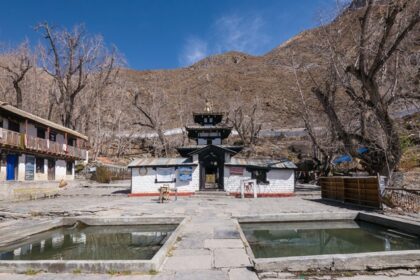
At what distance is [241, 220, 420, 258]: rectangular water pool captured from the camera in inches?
357

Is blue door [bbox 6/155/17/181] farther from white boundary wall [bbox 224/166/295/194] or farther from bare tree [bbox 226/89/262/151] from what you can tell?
bare tree [bbox 226/89/262/151]

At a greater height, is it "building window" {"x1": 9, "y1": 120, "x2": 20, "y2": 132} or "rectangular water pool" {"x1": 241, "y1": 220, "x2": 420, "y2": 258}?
"building window" {"x1": 9, "y1": 120, "x2": 20, "y2": 132}

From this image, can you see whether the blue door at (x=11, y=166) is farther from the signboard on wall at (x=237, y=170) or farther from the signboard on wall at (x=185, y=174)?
the signboard on wall at (x=237, y=170)

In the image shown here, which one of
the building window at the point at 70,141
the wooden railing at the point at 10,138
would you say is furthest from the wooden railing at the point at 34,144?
the building window at the point at 70,141

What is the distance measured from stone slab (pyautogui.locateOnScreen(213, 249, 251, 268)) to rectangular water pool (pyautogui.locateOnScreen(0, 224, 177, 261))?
221 centimetres

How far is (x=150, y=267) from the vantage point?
6109 millimetres

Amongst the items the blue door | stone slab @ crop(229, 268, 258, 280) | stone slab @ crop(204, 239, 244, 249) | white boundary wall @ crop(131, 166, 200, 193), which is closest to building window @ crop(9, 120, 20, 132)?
the blue door

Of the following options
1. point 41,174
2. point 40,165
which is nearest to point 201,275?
point 41,174

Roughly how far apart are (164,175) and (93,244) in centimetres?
1551

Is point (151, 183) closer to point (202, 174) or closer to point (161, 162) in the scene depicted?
point (161, 162)

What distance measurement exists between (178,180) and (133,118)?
152ft

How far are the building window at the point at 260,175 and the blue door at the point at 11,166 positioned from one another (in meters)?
20.5

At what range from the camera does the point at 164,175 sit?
25.5 meters

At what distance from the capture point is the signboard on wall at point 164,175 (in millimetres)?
25453
